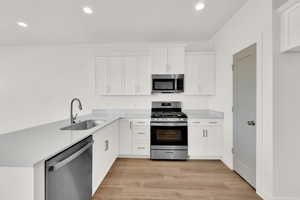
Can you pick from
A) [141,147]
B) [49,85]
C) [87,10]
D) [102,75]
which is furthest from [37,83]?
[141,147]

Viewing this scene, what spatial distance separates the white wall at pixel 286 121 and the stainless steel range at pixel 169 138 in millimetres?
1741

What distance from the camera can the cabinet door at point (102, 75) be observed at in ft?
12.8

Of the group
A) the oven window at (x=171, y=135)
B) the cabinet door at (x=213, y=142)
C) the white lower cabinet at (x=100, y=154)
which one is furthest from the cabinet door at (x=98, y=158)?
the cabinet door at (x=213, y=142)

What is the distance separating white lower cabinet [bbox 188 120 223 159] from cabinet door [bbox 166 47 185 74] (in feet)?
3.95

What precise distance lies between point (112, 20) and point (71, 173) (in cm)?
262

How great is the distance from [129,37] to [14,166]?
136 inches

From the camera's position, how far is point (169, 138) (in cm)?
357

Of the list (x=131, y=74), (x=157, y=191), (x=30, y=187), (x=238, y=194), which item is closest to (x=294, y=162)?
(x=238, y=194)

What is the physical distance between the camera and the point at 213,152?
11.6 ft

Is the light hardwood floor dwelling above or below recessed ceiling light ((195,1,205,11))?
below

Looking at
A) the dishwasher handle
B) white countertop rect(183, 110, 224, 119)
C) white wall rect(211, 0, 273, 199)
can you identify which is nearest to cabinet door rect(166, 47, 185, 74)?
white countertop rect(183, 110, 224, 119)

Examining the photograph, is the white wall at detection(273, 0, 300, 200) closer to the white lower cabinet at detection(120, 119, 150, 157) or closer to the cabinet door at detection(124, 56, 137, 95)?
the white lower cabinet at detection(120, 119, 150, 157)

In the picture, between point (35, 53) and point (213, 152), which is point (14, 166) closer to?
point (213, 152)

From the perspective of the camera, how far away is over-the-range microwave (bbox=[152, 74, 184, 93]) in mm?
3844
